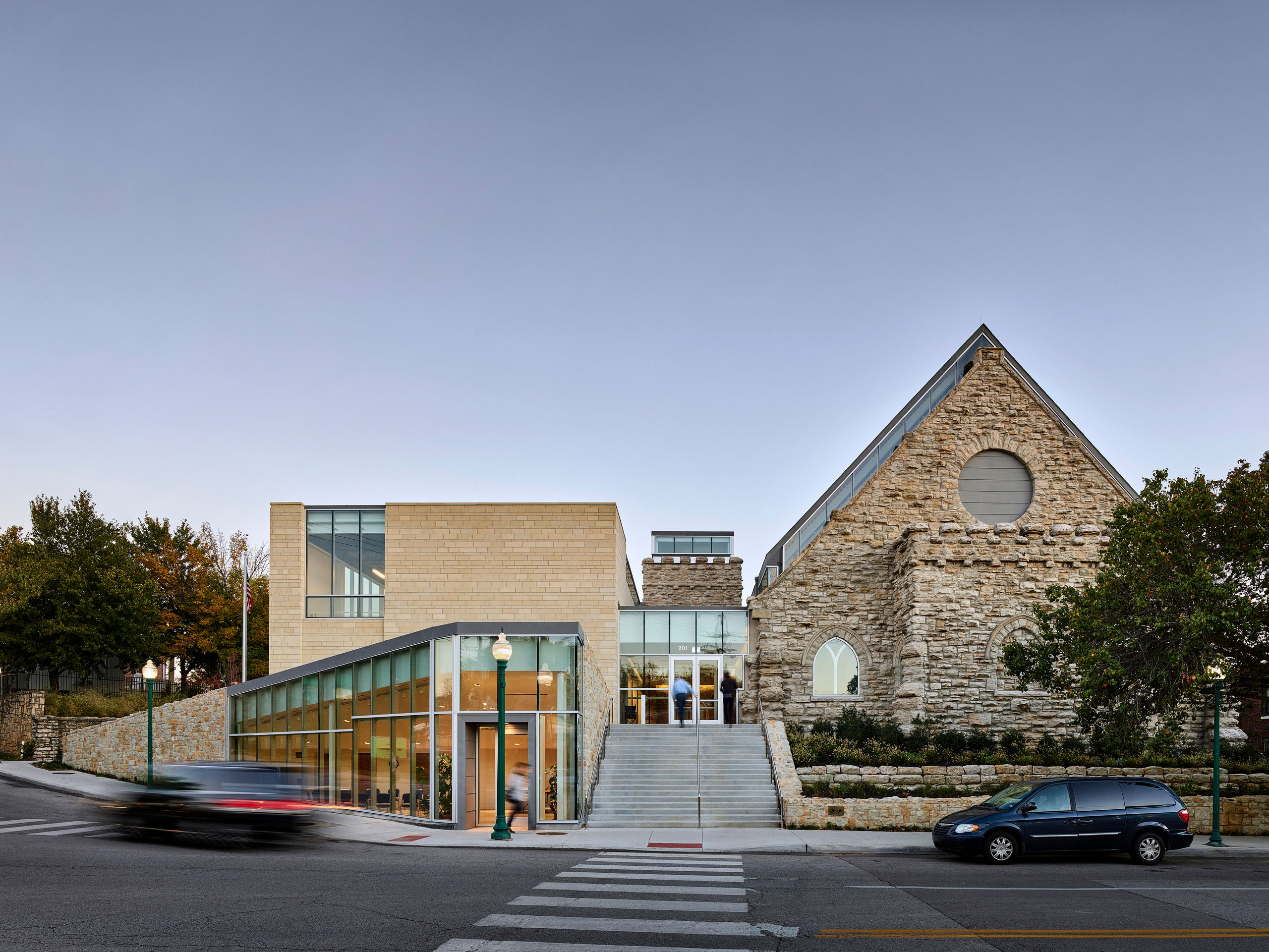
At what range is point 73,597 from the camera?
46.5m

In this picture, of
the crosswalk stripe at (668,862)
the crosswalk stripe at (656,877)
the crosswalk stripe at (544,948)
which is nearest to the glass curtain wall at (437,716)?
the crosswalk stripe at (668,862)

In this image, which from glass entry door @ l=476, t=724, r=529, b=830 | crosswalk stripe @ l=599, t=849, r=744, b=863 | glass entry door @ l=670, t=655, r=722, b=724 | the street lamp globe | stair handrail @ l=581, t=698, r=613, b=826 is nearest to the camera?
crosswalk stripe @ l=599, t=849, r=744, b=863

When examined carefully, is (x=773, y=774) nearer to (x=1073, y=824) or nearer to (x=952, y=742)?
(x=952, y=742)

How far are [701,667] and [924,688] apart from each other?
7813 mm

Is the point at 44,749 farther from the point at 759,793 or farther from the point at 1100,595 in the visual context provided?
the point at 1100,595

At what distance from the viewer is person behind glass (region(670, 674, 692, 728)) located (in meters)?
32.1

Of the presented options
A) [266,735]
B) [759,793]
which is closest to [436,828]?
[759,793]

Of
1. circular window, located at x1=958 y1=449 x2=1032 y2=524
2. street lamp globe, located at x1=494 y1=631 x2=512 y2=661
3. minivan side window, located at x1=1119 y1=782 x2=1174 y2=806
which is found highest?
circular window, located at x1=958 y1=449 x2=1032 y2=524

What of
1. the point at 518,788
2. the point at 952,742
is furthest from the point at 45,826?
the point at 952,742

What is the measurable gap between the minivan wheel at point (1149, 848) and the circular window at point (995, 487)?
1650 centimetres

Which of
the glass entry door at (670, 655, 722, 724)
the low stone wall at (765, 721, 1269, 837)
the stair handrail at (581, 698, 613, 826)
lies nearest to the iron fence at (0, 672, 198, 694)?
the glass entry door at (670, 655, 722, 724)

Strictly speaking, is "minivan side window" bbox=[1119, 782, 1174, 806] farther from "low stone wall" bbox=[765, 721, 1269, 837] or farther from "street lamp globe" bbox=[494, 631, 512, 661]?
"street lamp globe" bbox=[494, 631, 512, 661]

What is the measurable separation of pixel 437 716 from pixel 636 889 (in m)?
9.69

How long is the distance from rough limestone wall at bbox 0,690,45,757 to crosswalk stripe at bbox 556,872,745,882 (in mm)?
32726
